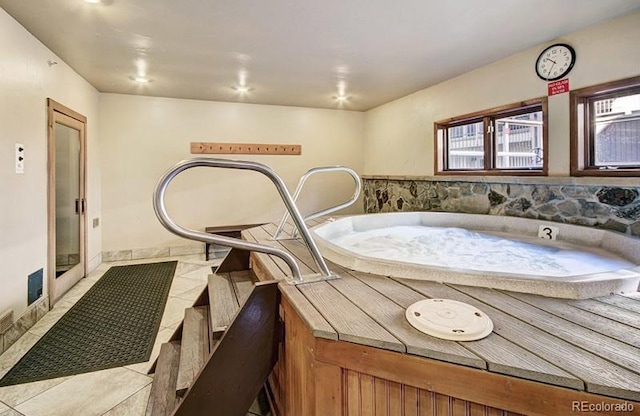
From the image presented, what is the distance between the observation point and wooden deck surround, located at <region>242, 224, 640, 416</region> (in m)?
0.87

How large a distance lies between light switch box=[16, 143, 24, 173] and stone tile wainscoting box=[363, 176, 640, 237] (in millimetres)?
4298

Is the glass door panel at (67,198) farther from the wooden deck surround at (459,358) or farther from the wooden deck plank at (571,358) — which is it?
the wooden deck plank at (571,358)

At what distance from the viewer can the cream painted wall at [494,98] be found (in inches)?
99.0

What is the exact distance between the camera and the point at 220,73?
12.1 feet

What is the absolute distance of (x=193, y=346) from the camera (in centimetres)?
172

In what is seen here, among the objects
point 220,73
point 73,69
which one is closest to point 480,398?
point 220,73

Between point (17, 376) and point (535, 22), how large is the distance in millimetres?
4401

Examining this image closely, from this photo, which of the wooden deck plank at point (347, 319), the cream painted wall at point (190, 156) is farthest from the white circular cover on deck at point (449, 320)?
the cream painted wall at point (190, 156)

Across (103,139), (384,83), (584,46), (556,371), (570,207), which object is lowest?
(556,371)

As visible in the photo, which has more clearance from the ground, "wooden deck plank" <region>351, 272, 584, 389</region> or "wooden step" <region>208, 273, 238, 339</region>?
"wooden deck plank" <region>351, 272, 584, 389</region>

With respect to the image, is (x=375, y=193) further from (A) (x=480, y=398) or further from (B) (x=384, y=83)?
(A) (x=480, y=398)

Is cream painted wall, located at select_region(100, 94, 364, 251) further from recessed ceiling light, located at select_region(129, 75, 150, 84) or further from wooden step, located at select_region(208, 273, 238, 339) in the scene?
wooden step, located at select_region(208, 273, 238, 339)

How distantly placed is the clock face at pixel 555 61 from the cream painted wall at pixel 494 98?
48mm

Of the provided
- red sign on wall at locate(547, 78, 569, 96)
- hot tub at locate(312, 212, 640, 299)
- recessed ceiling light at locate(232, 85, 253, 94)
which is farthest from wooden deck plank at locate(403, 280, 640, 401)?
recessed ceiling light at locate(232, 85, 253, 94)
